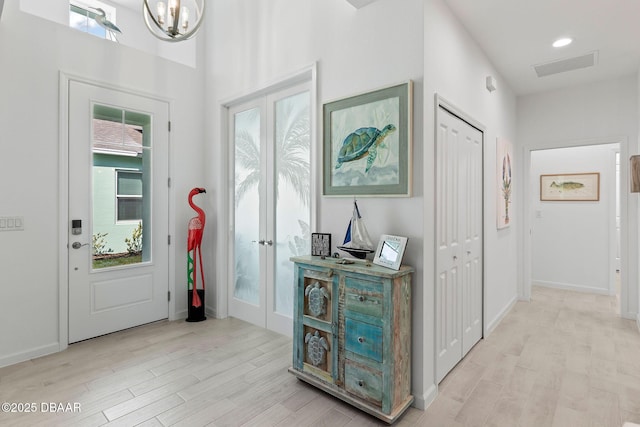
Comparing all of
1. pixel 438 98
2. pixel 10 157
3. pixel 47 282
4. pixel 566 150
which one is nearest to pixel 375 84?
pixel 438 98

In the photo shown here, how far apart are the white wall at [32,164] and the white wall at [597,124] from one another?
206 inches


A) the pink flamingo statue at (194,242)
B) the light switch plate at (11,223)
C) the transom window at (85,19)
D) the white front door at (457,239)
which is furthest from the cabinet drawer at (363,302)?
the transom window at (85,19)

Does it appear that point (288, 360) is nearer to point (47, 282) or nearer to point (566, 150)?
point (47, 282)

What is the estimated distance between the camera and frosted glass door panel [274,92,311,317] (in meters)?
3.10

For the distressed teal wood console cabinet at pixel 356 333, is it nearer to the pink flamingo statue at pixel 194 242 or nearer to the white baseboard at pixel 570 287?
the pink flamingo statue at pixel 194 242

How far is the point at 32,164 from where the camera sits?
2.83 m

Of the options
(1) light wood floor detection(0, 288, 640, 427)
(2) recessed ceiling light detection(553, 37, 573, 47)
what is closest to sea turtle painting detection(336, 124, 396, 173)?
(1) light wood floor detection(0, 288, 640, 427)

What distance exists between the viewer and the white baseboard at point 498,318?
3.38 metres

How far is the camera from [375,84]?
237 cm

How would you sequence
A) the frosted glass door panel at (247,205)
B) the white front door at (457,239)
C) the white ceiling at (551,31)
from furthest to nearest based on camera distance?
the frosted glass door panel at (247,205)
the white ceiling at (551,31)
the white front door at (457,239)

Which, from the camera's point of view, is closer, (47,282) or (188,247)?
(47,282)

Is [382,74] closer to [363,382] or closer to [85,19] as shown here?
[363,382]

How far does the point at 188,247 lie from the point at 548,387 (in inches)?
137

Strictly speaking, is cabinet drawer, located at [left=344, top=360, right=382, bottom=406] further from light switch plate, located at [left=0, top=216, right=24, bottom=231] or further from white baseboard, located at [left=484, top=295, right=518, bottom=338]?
light switch plate, located at [left=0, top=216, right=24, bottom=231]
